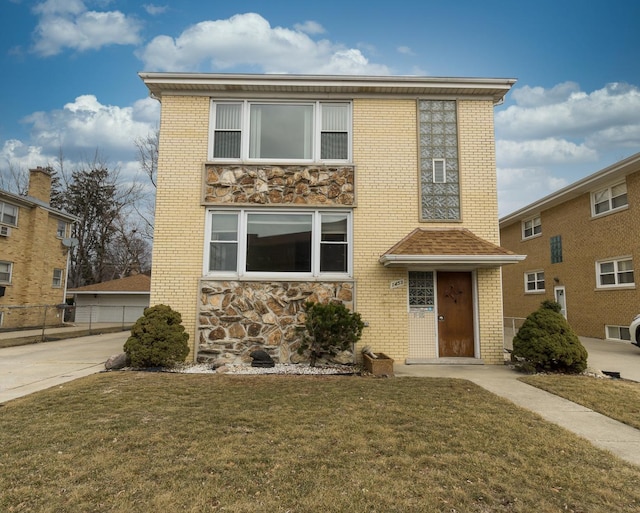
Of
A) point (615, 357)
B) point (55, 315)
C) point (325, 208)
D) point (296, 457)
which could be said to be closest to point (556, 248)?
point (615, 357)

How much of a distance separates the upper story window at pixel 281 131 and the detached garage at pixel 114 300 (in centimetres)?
1887

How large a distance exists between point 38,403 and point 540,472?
20.9ft

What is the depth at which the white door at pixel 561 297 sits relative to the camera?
54.6 ft

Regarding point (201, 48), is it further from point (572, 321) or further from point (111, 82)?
point (572, 321)

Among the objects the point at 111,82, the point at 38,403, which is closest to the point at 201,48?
the point at 111,82

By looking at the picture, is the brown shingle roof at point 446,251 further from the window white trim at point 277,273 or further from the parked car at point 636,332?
the parked car at point 636,332

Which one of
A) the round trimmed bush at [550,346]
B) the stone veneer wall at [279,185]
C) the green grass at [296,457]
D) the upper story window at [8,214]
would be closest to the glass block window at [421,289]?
the round trimmed bush at [550,346]

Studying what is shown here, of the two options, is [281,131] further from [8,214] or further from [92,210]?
[92,210]

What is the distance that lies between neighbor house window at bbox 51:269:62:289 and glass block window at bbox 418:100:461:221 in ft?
73.6

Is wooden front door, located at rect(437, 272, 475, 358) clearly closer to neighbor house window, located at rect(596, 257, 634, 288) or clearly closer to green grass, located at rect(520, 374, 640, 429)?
green grass, located at rect(520, 374, 640, 429)

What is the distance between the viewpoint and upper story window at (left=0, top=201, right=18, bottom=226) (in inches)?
737

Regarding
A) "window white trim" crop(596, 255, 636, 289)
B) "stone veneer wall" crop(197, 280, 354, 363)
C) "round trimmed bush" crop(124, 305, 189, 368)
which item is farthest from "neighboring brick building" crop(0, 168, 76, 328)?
"window white trim" crop(596, 255, 636, 289)

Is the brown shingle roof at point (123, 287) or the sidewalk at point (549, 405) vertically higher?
the brown shingle roof at point (123, 287)

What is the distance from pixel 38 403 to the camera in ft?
17.8
